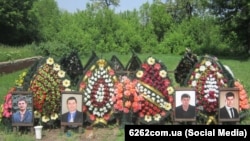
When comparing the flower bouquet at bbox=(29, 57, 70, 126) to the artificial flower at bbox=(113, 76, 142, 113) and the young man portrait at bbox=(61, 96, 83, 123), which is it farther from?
the artificial flower at bbox=(113, 76, 142, 113)

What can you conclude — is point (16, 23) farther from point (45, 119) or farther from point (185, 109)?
point (185, 109)

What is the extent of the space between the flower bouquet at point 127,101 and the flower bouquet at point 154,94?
Result: 119mm

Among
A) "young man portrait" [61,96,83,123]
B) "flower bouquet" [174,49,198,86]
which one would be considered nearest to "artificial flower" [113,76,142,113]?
"young man portrait" [61,96,83,123]

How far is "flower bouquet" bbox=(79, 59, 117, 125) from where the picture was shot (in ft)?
22.7

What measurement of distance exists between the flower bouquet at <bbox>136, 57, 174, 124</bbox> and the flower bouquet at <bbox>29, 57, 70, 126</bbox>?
125 centimetres

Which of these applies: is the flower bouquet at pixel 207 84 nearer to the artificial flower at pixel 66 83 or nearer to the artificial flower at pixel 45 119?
the artificial flower at pixel 66 83

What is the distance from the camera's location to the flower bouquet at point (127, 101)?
6.74 meters

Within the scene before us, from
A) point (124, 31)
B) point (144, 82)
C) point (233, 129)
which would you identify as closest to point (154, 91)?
point (144, 82)

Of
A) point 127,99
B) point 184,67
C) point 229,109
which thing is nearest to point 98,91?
point 127,99

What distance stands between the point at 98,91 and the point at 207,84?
181cm

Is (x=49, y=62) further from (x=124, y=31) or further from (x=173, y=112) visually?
(x=124, y=31)

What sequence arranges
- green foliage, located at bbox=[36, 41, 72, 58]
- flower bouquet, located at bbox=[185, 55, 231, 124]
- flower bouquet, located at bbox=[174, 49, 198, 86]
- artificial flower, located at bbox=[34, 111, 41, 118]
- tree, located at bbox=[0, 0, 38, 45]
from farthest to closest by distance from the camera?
1. tree, located at bbox=[0, 0, 38, 45]
2. green foliage, located at bbox=[36, 41, 72, 58]
3. flower bouquet, located at bbox=[174, 49, 198, 86]
4. flower bouquet, located at bbox=[185, 55, 231, 124]
5. artificial flower, located at bbox=[34, 111, 41, 118]

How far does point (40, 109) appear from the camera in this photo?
269 inches

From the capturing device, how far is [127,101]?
6.75 metres
